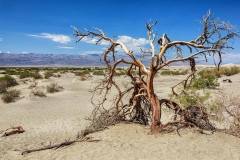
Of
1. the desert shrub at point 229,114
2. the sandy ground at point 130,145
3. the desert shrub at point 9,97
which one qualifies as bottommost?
the desert shrub at point 9,97

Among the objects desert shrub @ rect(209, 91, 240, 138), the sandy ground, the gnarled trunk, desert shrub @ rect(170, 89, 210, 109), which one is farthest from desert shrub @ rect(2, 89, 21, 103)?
desert shrub @ rect(209, 91, 240, 138)

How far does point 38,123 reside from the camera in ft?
35.2

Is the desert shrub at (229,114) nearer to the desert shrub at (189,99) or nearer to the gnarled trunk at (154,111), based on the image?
the desert shrub at (189,99)

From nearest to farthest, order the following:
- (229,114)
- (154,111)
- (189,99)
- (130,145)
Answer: (130,145), (154,111), (229,114), (189,99)

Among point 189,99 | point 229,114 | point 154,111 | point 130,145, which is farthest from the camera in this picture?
point 189,99

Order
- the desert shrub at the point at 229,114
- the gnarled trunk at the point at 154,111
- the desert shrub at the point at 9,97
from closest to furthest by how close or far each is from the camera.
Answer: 1. the gnarled trunk at the point at 154,111
2. the desert shrub at the point at 229,114
3. the desert shrub at the point at 9,97

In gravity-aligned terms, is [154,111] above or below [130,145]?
above

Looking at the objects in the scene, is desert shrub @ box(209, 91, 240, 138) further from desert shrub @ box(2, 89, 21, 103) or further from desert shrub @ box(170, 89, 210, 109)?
desert shrub @ box(2, 89, 21, 103)

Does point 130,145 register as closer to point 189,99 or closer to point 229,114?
point 229,114

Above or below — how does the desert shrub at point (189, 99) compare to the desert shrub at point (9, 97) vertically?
above

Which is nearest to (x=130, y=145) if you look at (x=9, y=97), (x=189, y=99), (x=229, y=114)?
(x=229, y=114)

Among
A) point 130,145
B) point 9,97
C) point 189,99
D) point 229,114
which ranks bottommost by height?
point 9,97

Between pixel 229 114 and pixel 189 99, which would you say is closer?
pixel 229 114

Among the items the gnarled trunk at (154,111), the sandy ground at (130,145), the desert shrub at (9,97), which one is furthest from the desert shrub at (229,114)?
the desert shrub at (9,97)
